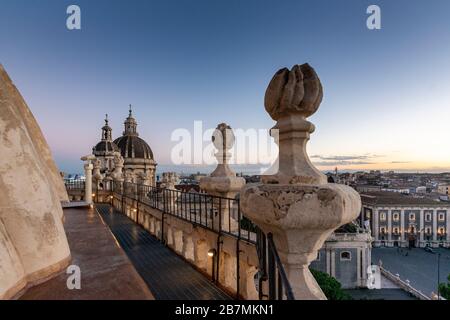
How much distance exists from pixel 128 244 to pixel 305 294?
7.88 metres

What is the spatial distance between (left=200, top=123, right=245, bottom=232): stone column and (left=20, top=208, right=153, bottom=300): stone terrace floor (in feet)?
6.12

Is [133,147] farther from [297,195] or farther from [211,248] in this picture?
[297,195]

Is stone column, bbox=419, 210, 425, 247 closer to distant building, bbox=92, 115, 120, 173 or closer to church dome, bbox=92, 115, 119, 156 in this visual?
distant building, bbox=92, 115, 120, 173

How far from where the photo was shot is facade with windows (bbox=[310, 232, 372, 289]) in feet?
121

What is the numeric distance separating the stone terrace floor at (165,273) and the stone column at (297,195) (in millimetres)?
3434

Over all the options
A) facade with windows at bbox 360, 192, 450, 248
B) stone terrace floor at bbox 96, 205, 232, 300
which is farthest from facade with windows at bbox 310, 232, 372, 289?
stone terrace floor at bbox 96, 205, 232, 300

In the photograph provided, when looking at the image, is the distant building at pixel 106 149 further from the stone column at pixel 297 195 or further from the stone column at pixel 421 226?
the stone column at pixel 421 226

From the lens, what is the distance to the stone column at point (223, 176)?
445 cm

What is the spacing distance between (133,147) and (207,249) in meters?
71.2

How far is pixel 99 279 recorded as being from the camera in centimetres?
257

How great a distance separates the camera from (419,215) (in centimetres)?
5709

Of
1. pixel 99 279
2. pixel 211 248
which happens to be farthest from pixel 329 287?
pixel 99 279
